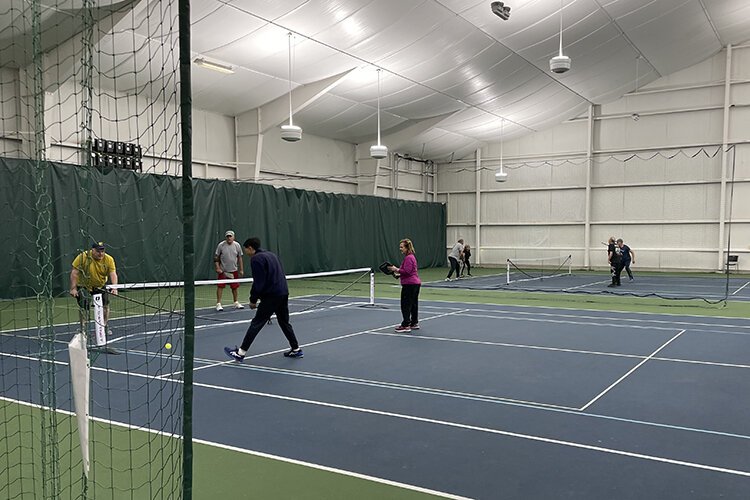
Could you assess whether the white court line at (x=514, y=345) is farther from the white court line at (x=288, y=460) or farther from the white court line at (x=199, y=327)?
the white court line at (x=288, y=460)

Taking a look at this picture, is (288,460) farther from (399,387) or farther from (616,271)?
(616,271)

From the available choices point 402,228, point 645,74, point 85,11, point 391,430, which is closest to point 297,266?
point 402,228

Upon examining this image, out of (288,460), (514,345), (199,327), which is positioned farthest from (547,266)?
(288,460)

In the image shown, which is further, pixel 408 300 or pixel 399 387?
pixel 408 300

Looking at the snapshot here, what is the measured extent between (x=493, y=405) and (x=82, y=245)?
4.15m

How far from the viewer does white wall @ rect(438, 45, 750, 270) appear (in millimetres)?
26359

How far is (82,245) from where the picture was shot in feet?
13.9

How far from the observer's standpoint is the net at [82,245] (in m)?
4.03

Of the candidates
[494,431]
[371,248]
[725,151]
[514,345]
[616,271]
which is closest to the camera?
[494,431]

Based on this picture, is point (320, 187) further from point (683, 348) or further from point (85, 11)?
point (85, 11)

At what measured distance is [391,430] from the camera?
5559 mm

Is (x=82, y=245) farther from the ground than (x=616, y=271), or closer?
farther from the ground

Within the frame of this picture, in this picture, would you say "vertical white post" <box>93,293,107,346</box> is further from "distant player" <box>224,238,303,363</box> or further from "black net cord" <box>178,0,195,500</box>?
"black net cord" <box>178,0,195,500</box>

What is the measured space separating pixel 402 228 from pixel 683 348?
2141cm
